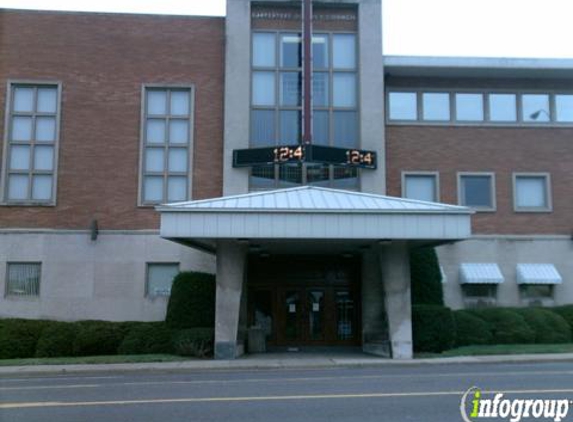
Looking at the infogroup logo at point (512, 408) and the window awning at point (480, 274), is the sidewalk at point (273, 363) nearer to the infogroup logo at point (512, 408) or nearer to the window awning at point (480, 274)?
the window awning at point (480, 274)

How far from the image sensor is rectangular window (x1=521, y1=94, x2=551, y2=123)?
31.9 metres

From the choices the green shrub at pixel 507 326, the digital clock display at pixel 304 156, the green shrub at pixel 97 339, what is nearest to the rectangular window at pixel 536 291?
the green shrub at pixel 507 326

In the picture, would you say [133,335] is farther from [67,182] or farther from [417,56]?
[417,56]

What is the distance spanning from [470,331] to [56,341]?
50.9ft

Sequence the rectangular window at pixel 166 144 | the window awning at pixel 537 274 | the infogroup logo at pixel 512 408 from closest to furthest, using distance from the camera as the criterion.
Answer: the infogroup logo at pixel 512 408, the rectangular window at pixel 166 144, the window awning at pixel 537 274

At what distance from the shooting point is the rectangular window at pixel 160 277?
94.7 ft

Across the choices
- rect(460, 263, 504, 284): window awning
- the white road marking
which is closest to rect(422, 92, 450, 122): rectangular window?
rect(460, 263, 504, 284): window awning

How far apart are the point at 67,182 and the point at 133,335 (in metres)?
7.54

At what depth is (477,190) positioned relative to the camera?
3114cm

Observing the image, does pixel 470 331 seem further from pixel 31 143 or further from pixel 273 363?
pixel 31 143

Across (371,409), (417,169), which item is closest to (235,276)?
(417,169)

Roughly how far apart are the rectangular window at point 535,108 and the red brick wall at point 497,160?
0.64 m

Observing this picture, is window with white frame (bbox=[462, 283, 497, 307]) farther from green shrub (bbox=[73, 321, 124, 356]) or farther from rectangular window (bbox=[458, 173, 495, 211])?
green shrub (bbox=[73, 321, 124, 356])

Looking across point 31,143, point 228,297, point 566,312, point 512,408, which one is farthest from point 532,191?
point 512,408
